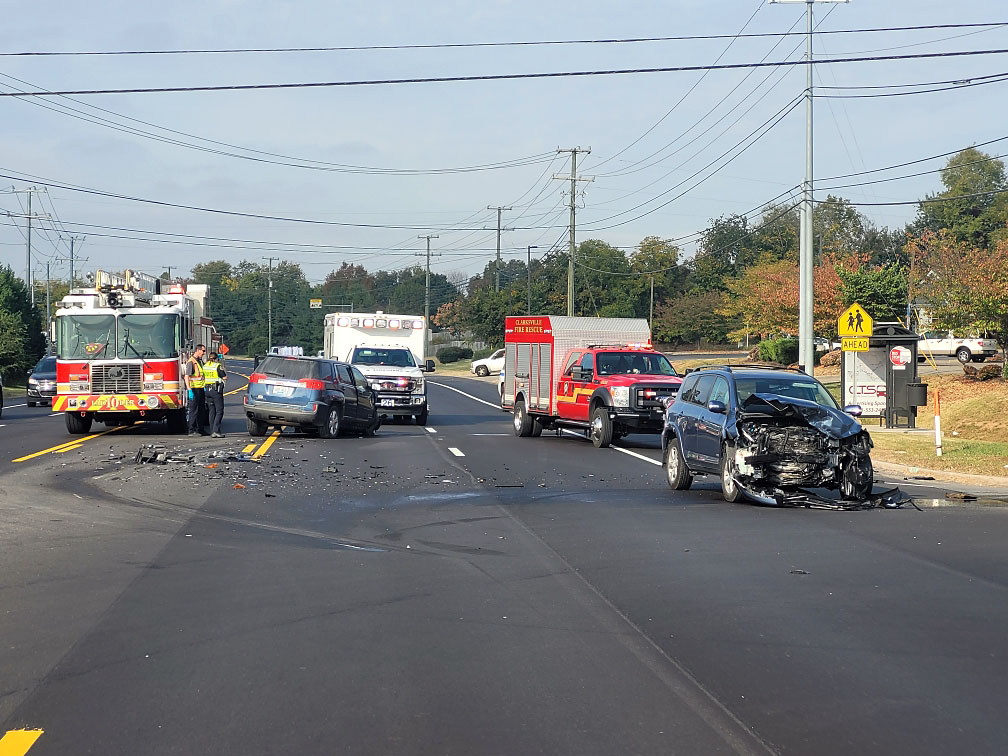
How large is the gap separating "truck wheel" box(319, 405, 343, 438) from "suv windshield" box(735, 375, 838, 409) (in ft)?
38.7

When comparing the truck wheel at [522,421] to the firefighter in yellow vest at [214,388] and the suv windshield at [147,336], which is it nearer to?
the firefighter in yellow vest at [214,388]

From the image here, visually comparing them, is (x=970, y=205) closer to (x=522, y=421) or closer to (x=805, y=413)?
(x=522, y=421)

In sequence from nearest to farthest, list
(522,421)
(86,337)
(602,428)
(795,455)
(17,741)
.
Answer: (17,741) < (795,455) < (602,428) < (86,337) < (522,421)

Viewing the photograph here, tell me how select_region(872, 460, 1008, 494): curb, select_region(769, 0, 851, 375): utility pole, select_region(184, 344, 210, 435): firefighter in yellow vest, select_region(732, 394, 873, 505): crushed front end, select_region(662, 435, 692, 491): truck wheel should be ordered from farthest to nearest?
select_region(769, 0, 851, 375): utility pole, select_region(184, 344, 210, 435): firefighter in yellow vest, select_region(872, 460, 1008, 494): curb, select_region(662, 435, 692, 491): truck wheel, select_region(732, 394, 873, 505): crushed front end

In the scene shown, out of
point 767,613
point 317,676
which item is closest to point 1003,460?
point 767,613

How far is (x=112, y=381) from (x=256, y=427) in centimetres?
319

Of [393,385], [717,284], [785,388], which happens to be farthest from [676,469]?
[717,284]

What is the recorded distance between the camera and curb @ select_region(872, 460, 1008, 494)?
17.5m

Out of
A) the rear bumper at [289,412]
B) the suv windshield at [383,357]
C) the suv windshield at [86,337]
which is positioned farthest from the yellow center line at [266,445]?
the suv windshield at [383,357]

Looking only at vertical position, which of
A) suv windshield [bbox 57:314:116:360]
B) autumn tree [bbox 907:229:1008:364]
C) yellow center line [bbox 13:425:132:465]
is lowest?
yellow center line [bbox 13:425:132:465]

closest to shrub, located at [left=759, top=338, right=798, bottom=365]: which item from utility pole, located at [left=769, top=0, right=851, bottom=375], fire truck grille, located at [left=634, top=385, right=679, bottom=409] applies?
utility pole, located at [left=769, top=0, right=851, bottom=375]

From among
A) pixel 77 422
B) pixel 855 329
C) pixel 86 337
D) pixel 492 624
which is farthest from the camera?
pixel 855 329

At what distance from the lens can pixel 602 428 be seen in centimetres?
2406

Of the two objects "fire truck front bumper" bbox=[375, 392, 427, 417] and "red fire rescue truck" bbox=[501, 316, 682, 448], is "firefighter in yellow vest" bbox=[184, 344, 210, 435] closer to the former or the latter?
"fire truck front bumper" bbox=[375, 392, 427, 417]
